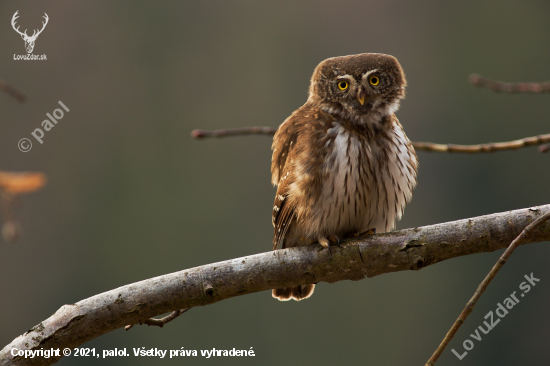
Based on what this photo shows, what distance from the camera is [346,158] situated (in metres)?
3.09

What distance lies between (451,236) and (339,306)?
76.0 ft

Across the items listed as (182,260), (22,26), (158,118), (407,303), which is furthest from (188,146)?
(407,303)

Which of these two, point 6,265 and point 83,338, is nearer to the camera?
point 83,338

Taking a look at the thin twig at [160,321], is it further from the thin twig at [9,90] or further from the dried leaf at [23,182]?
the thin twig at [9,90]

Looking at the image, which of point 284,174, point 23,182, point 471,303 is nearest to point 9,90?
point 23,182

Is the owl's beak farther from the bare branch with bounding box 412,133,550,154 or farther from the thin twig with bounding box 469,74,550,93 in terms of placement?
the thin twig with bounding box 469,74,550,93

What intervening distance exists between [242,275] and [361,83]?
136cm

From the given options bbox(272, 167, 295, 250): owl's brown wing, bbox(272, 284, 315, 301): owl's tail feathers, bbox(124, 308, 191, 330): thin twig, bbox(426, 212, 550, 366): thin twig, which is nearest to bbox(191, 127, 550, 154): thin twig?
bbox(272, 167, 295, 250): owl's brown wing

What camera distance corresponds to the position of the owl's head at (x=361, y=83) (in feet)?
10.3

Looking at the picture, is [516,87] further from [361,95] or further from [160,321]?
[160,321]

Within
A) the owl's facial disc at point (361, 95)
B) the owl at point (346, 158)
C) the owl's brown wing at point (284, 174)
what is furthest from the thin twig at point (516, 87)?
the owl's brown wing at point (284, 174)

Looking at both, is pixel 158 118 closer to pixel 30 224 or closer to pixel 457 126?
pixel 30 224

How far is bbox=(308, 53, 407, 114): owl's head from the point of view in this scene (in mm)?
3133

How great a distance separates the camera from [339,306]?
981 inches
